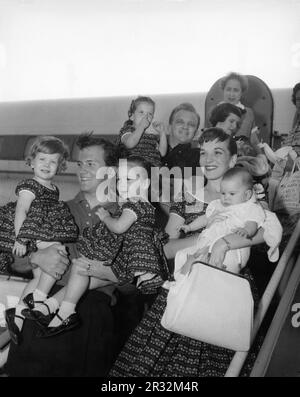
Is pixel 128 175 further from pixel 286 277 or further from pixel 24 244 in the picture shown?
pixel 286 277

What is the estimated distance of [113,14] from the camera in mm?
1697

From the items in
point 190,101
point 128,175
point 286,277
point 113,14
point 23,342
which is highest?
point 113,14

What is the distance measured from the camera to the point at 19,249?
4.73 feet

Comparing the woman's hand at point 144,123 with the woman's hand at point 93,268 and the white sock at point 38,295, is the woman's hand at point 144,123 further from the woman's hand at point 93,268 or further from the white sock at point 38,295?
the white sock at point 38,295

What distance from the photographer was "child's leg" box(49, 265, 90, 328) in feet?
4.42

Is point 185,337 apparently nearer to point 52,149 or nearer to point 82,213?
point 82,213

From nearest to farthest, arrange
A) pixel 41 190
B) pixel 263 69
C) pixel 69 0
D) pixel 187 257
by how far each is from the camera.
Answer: pixel 187 257 < pixel 41 190 < pixel 263 69 < pixel 69 0

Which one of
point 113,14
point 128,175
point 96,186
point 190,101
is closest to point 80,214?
point 96,186

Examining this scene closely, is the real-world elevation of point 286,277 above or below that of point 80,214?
below

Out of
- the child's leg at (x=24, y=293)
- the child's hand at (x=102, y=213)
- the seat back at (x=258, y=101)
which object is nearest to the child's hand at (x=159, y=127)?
the seat back at (x=258, y=101)

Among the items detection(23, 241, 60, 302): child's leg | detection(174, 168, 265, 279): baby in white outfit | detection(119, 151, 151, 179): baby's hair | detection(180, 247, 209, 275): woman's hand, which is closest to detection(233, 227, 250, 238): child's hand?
detection(174, 168, 265, 279): baby in white outfit

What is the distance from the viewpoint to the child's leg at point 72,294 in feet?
4.42

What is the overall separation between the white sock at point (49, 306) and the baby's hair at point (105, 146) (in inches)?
17.7

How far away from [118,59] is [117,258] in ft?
2.44
